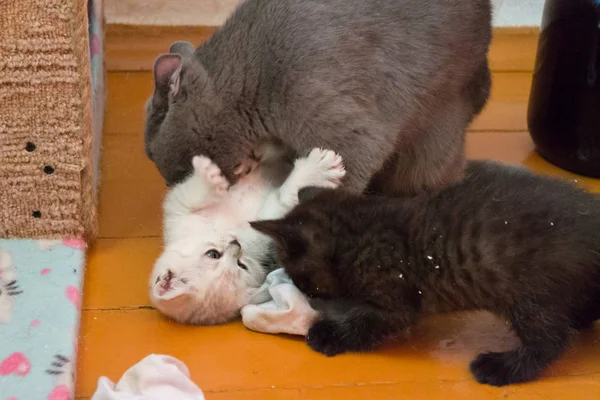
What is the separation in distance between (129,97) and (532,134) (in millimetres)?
1092

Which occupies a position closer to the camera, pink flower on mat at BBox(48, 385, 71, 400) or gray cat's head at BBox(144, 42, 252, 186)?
pink flower on mat at BBox(48, 385, 71, 400)

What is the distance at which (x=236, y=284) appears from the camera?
4.23ft

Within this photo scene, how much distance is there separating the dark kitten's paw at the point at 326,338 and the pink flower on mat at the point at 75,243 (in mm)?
483

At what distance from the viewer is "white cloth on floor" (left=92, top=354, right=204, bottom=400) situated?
40.5 inches

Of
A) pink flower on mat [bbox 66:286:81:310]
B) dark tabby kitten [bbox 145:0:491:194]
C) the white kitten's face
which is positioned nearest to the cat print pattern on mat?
pink flower on mat [bbox 66:286:81:310]

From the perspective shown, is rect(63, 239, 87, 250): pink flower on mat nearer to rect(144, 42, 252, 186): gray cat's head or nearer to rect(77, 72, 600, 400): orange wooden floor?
rect(77, 72, 600, 400): orange wooden floor

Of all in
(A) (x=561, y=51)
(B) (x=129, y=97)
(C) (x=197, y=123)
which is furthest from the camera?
(B) (x=129, y=97)

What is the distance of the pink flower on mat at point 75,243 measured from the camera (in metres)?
1.40

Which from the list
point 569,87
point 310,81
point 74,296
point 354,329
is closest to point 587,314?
point 354,329

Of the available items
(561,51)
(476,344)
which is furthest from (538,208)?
(561,51)

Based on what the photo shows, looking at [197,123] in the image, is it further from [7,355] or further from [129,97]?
[129,97]

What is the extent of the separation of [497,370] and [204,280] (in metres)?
0.49

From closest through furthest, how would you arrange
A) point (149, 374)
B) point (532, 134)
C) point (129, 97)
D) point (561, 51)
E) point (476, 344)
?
point (149, 374) < point (476, 344) < point (561, 51) < point (532, 134) < point (129, 97)

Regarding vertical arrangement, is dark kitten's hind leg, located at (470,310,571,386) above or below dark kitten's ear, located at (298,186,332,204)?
below
